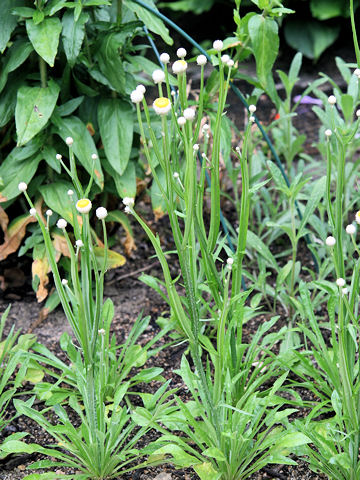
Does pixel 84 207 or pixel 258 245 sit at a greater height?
pixel 84 207

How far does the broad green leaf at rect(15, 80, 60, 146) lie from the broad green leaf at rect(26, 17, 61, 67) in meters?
0.15

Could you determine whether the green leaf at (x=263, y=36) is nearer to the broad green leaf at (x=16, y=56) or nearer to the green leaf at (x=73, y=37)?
the green leaf at (x=73, y=37)

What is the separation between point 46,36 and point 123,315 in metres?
0.83

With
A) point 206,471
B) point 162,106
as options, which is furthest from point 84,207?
point 206,471

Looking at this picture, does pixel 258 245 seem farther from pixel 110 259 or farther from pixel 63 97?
pixel 63 97

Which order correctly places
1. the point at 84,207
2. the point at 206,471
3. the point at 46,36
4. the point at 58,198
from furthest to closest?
the point at 58,198 < the point at 46,36 < the point at 206,471 < the point at 84,207

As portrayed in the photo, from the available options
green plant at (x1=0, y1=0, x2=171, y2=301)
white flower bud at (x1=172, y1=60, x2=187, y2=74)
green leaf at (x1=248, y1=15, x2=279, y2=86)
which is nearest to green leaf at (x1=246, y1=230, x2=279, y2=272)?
green plant at (x1=0, y1=0, x2=171, y2=301)

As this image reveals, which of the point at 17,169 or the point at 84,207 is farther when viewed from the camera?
the point at 17,169

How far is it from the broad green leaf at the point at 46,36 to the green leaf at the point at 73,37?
2cm

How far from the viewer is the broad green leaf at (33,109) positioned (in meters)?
1.65

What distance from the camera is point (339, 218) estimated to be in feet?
4.05

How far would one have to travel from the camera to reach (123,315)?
194 centimetres

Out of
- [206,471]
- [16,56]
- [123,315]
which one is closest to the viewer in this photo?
[206,471]

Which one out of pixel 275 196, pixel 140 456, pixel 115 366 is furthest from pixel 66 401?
pixel 275 196
